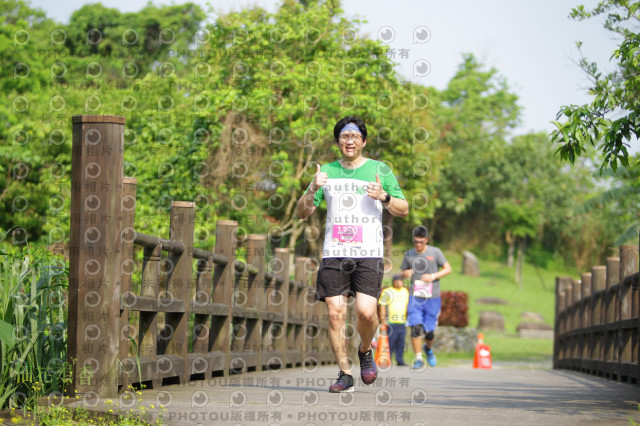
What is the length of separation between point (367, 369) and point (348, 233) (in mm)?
1043

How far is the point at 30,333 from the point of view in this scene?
512 centimetres

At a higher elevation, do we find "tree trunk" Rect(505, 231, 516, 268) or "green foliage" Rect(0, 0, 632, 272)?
"green foliage" Rect(0, 0, 632, 272)

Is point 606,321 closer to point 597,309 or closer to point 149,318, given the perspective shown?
point 597,309

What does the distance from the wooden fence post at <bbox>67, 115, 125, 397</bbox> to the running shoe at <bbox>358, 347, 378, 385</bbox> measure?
7.44 ft

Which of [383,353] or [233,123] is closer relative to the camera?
[383,353]

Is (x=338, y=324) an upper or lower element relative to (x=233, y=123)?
lower

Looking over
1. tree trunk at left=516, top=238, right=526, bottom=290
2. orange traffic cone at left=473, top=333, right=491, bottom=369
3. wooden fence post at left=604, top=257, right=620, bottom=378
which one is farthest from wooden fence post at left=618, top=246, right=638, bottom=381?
tree trunk at left=516, top=238, right=526, bottom=290

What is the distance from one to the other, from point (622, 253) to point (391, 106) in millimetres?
16183

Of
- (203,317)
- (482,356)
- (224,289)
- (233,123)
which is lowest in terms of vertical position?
(482,356)

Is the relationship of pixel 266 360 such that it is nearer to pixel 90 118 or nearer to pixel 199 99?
pixel 90 118

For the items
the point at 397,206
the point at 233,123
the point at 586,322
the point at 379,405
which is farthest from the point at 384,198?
the point at 233,123

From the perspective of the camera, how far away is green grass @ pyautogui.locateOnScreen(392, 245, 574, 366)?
3178 centimetres

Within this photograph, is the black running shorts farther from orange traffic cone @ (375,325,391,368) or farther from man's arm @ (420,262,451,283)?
orange traffic cone @ (375,325,391,368)

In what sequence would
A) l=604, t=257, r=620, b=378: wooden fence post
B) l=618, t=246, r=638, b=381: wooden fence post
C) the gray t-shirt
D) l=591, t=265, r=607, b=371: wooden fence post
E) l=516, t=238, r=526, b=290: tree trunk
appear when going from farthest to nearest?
l=516, t=238, r=526, b=290: tree trunk, the gray t-shirt, l=591, t=265, r=607, b=371: wooden fence post, l=604, t=257, r=620, b=378: wooden fence post, l=618, t=246, r=638, b=381: wooden fence post
